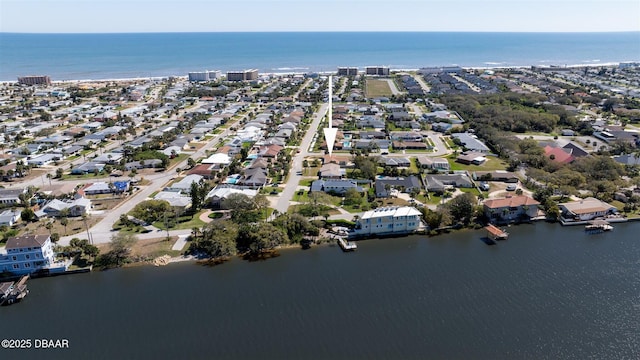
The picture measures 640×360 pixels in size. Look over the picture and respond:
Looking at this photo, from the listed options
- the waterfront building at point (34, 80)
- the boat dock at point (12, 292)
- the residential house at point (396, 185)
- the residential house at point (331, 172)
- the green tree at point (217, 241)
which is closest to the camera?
the boat dock at point (12, 292)

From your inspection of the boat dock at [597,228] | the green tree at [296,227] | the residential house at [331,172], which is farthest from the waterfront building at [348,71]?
the green tree at [296,227]

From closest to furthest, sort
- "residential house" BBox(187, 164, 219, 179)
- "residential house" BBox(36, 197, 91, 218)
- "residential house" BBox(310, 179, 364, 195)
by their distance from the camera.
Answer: "residential house" BBox(36, 197, 91, 218)
"residential house" BBox(310, 179, 364, 195)
"residential house" BBox(187, 164, 219, 179)

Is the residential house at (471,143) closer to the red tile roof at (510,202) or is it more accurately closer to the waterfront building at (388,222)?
the red tile roof at (510,202)

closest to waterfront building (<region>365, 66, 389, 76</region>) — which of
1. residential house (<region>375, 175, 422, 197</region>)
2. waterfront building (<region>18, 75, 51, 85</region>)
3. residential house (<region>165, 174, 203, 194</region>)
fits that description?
waterfront building (<region>18, 75, 51, 85</region>)

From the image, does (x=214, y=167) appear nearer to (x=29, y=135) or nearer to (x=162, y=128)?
(x=162, y=128)

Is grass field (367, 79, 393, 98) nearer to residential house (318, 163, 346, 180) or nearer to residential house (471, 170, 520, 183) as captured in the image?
residential house (318, 163, 346, 180)

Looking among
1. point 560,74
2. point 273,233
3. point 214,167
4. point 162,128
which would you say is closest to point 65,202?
point 214,167
